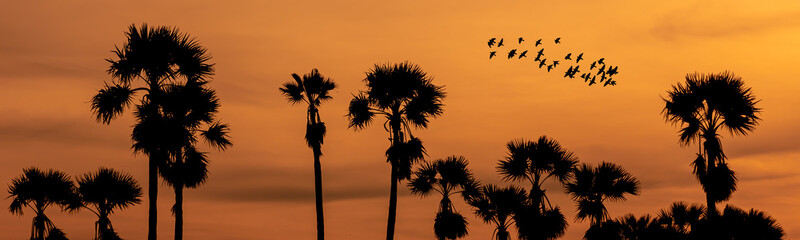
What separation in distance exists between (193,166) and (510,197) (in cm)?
1709

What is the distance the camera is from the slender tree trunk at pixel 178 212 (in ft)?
155

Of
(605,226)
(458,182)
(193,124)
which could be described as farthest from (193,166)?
(605,226)

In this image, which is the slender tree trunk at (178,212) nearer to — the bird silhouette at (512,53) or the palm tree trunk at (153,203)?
the palm tree trunk at (153,203)

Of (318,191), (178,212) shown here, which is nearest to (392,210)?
(318,191)

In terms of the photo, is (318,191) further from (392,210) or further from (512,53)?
(512,53)

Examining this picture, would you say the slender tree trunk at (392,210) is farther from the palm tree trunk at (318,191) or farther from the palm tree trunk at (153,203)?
the palm tree trunk at (153,203)

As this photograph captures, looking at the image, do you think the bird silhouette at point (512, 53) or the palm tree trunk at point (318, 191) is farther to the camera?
the palm tree trunk at point (318, 191)

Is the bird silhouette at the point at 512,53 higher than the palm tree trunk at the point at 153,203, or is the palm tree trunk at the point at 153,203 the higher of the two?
the bird silhouette at the point at 512,53

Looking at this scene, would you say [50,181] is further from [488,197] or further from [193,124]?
[488,197]

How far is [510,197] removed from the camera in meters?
58.4

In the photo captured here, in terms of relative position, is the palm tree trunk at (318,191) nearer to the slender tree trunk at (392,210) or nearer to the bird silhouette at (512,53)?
the slender tree trunk at (392,210)

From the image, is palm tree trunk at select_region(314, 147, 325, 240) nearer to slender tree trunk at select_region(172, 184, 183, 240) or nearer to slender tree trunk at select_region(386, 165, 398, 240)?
slender tree trunk at select_region(386, 165, 398, 240)

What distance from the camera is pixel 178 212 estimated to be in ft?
156

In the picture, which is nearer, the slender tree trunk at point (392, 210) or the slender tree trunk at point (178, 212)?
the slender tree trunk at point (178, 212)
